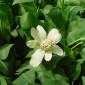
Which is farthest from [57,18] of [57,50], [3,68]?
[3,68]

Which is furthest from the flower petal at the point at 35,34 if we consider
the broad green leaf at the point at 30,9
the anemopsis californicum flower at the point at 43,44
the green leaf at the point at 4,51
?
the broad green leaf at the point at 30,9

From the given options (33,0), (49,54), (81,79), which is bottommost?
(81,79)

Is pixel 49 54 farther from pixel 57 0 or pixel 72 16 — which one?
pixel 57 0

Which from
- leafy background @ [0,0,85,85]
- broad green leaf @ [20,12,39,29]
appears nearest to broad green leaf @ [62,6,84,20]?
leafy background @ [0,0,85,85]

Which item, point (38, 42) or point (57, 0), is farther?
point (57, 0)

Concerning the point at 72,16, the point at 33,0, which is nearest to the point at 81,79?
the point at 72,16
